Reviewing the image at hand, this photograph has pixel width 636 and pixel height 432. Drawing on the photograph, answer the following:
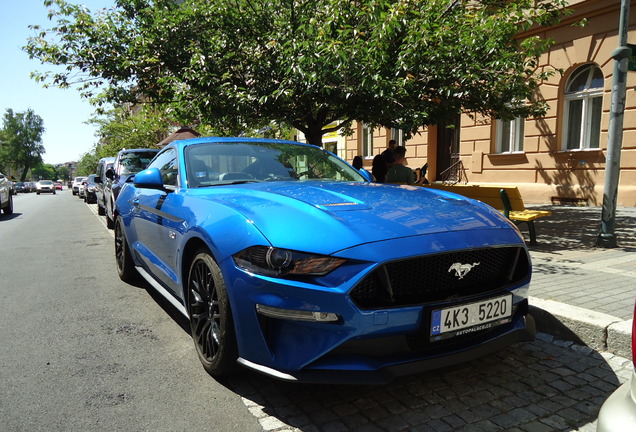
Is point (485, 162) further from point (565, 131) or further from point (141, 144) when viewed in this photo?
point (141, 144)

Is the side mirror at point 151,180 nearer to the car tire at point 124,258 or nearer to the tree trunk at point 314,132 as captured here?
the car tire at point 124,258

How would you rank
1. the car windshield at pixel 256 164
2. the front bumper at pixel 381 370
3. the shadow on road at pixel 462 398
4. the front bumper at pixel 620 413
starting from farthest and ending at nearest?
the car windshield at pixel 256 164
the shadow on road at pixel 462 398
the front bumper at pixel 381 370
the front bumper at pixel 620 413

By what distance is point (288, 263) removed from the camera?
2328 mm

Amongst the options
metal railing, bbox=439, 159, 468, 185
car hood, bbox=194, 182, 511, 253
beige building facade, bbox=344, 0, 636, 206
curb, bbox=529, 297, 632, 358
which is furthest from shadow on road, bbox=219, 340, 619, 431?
metal railing, bbox=439, 159, 468, 185

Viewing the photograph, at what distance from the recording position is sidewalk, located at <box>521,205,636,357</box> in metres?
3.36

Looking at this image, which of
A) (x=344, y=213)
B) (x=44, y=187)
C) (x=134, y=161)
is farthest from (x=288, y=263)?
(x=44, y=187)

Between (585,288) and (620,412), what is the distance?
11.1ft

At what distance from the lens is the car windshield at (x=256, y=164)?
378cm

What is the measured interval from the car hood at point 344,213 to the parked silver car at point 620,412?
1.13 meters

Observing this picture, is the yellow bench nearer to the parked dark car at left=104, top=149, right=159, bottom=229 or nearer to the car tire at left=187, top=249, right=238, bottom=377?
the car tire at left=187, top=249, right=238, bottom=377

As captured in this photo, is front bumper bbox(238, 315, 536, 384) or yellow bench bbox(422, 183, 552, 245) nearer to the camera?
front bumper bbox(238, 315, 536, 384)

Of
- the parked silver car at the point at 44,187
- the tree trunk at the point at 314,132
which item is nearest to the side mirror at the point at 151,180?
the tree trunk at the point at 314,132

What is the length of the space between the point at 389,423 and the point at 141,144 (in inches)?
1250

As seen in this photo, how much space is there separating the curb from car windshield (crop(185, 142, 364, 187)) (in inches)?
73.2
